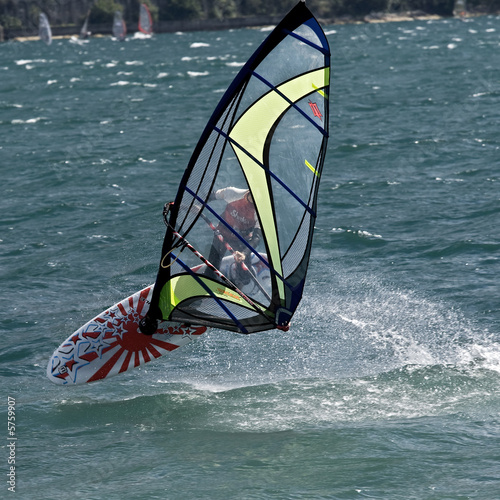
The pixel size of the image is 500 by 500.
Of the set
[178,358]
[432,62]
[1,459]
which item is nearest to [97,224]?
[178,358]

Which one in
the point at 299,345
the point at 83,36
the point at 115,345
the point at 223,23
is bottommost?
the point at 299,345

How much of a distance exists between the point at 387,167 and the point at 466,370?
1018 centimetres

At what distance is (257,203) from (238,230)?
298 millimetres

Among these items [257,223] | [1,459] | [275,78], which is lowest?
[1,459]

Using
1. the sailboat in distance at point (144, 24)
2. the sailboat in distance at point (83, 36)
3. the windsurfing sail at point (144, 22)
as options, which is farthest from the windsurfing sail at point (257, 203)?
the sailboat in distance at point (83, 36)

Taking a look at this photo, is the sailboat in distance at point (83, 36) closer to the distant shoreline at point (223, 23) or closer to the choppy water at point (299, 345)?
the distant shoreline at point (223, 23)

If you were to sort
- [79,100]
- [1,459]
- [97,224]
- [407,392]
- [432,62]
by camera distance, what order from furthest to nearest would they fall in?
[432,62]
[79,100]
[97,224]
[407,392]
[1,459]

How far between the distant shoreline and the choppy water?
267 ft

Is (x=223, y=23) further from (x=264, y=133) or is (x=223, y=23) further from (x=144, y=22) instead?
(x=264, y=133)

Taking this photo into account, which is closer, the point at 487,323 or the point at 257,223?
the point at 257,223

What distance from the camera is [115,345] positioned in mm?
8891

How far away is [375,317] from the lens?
10.4 meters

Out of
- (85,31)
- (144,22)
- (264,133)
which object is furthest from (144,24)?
(264,133)

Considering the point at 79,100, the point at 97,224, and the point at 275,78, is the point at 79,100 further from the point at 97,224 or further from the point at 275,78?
the point at 275,78
